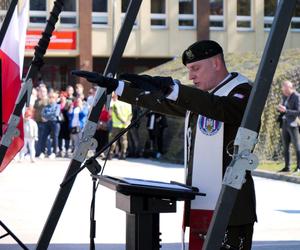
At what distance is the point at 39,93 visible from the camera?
23.5m

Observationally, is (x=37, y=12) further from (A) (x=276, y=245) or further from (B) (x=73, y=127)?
(A) (x=276, y=245)

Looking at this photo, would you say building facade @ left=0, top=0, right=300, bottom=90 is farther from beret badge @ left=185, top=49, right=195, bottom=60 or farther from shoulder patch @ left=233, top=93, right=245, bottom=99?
shoulder patch @ left=233, top=93, right=245, bottom=99

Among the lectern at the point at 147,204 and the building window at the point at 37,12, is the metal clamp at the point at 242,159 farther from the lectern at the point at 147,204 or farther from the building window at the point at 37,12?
the building window at the point at 37,12

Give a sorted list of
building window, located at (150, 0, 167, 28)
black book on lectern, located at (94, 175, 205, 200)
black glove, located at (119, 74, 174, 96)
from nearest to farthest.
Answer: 1. black glove, located at (119, 74, 174, 96)
2. black book on lectern, located at (94, 175, 205, 200)
3. building window, located at (150, 0, 167, 28)

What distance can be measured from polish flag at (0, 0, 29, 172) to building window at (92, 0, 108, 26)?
109 ft

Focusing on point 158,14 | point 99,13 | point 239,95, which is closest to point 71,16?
point 99,13

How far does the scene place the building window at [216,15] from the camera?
42.4 meters

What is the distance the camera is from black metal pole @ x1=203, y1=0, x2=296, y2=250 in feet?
12.1

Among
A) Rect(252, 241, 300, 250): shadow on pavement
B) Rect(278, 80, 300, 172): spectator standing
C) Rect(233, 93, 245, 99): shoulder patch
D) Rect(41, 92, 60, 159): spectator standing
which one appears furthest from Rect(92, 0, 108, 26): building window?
Rect(233, 93, 245, 99): shoulder patch

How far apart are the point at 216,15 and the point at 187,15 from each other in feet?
5.45

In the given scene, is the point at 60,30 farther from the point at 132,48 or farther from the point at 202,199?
the point at 202,199

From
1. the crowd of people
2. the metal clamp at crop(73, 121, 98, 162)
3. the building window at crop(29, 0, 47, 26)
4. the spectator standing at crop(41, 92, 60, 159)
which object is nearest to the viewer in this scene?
the metal clamp at crop(73, 121, 98, 162)

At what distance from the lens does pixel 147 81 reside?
12.0ft

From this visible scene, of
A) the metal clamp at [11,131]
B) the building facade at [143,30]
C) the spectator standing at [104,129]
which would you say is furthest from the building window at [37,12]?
the metal clamp at [11,131]
